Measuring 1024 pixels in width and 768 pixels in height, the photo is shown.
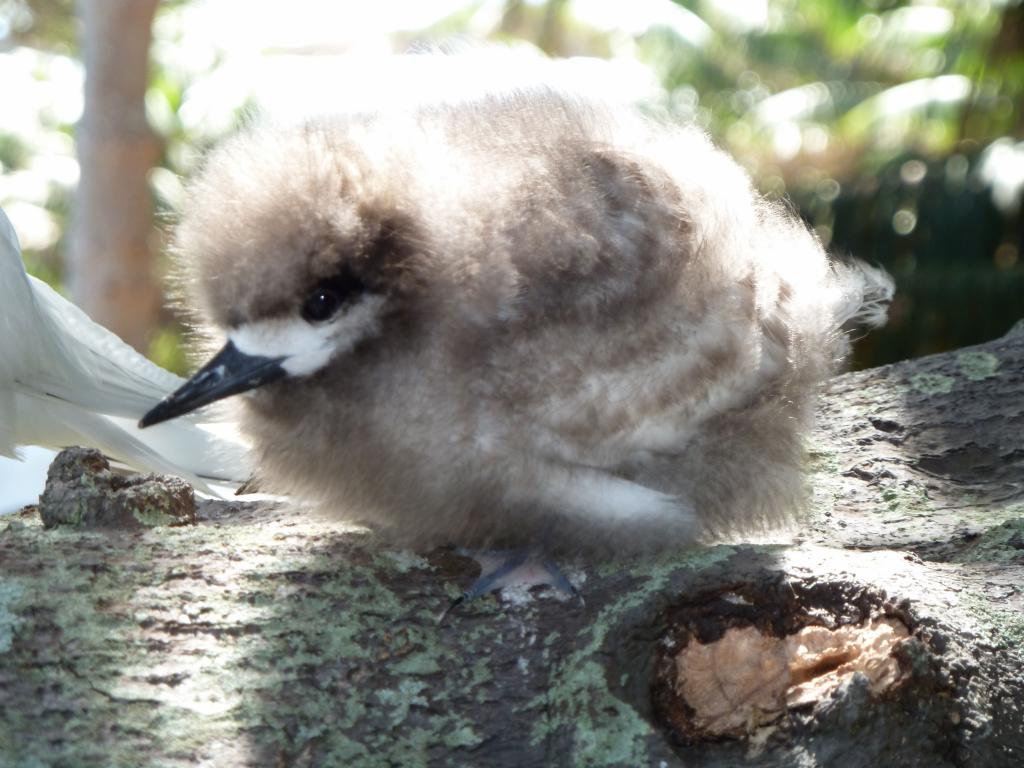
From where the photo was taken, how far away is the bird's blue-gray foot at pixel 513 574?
166 cm

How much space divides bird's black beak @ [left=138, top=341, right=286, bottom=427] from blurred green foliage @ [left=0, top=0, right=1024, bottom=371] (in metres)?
3.95

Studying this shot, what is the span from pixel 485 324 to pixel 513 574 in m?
0.35

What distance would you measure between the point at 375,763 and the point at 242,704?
0.17 metres

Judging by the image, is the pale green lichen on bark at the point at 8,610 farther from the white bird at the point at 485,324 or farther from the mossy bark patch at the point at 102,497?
the white bird at the point at 485,324

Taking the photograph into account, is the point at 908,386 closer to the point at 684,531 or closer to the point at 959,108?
the point at 684,531

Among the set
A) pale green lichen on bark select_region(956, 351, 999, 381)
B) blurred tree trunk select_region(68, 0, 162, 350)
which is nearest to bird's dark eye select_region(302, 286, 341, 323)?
pale green lichen on bark select_region(956, 351, 999, 381)

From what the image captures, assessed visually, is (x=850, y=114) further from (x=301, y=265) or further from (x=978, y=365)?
(x=301, y=265)

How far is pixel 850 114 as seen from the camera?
52.3ft

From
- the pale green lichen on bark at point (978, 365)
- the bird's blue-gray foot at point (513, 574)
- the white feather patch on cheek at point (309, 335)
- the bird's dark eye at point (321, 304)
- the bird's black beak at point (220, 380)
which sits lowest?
the bird's blue-gray foot at point (513, 574)

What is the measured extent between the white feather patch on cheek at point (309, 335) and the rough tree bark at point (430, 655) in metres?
0.26

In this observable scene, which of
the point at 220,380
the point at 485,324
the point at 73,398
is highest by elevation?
the point at 485,324

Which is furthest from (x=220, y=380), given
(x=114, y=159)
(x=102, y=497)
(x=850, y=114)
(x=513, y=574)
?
(x=850, y=114)

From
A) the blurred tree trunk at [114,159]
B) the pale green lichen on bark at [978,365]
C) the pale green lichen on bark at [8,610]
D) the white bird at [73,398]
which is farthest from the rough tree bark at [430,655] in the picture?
the blurred tree trunk at [114,159]

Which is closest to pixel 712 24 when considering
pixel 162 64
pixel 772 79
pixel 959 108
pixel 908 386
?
pixel 772 79
